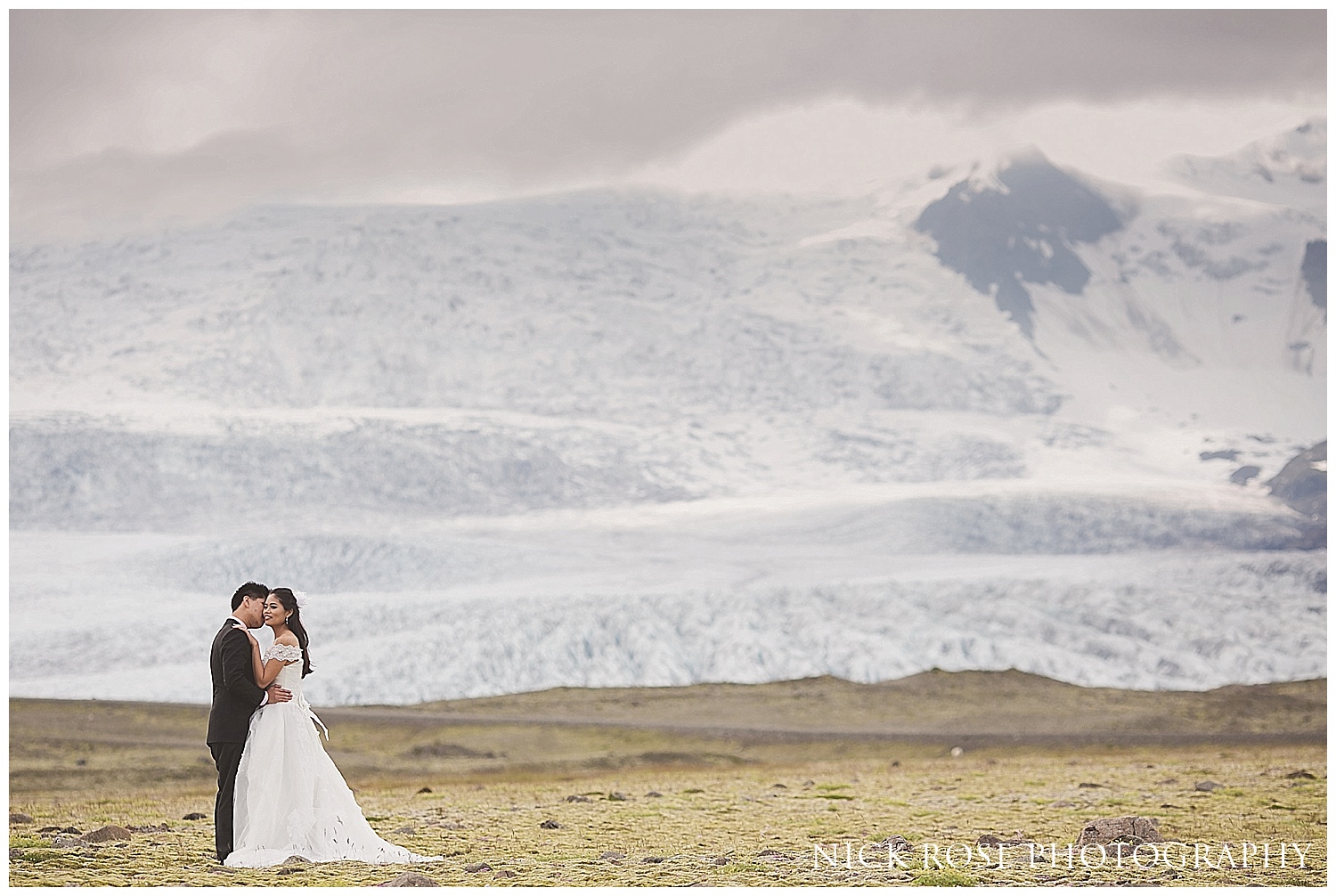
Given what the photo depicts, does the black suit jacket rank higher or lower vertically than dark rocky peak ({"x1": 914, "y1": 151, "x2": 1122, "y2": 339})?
lower

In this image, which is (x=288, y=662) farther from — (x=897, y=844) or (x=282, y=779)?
(x=897, y=844)

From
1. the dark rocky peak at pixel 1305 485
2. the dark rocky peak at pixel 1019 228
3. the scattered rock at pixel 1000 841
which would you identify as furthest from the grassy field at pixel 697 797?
the dark rocky peak at pixel 1019 228

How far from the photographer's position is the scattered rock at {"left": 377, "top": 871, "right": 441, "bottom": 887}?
7.91 meters

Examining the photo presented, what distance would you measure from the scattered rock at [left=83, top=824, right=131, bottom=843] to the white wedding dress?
2.04 meters

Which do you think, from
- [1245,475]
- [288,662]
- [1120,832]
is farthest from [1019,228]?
[288,662]

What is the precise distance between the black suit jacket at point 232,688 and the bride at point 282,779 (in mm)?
59

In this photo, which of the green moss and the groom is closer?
the groom

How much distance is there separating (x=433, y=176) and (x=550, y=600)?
1996 cm

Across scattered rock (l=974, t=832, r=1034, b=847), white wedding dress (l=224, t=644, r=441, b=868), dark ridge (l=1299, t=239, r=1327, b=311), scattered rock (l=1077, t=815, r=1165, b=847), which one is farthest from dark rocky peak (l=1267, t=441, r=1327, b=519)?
white wedding dress (l=224, t=644, r=441, b=868)

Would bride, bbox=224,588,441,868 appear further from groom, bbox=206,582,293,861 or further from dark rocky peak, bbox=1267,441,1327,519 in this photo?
dark rocky peak, bbox=1267,441,1327,519

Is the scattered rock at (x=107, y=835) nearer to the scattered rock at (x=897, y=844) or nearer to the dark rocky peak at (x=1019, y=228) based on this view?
the scattered rock at (x=897, y=844)

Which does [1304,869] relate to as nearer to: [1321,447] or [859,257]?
[1321,447]

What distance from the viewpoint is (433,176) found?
59.1m

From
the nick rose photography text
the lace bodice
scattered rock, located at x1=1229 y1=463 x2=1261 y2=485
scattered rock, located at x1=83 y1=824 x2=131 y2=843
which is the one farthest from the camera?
scattered rock, located at x1=1229 y1=463 x2=1261 y2=485
